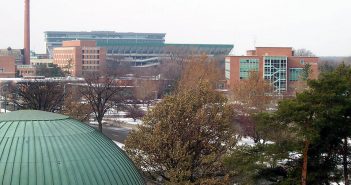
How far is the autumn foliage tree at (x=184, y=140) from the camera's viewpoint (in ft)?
81.6

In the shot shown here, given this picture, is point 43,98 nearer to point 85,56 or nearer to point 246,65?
point 246,65

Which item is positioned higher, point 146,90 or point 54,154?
point 54,154

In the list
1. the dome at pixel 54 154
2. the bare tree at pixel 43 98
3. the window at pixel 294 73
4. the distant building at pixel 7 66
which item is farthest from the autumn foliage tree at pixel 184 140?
the distant building at pixel 7 66

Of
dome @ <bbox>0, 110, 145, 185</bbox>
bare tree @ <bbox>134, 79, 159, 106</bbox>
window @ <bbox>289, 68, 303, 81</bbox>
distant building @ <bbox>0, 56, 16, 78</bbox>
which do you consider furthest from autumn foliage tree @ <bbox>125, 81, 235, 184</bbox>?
distant building @ <bbox>0, 56, 16, 78</bbox>

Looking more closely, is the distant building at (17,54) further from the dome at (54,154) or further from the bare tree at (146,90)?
the dome at (54,154)

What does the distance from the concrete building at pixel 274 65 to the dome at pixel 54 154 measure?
69.2 metres

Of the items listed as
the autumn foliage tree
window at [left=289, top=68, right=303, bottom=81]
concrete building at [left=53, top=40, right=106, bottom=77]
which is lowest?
the autumn foliage tree

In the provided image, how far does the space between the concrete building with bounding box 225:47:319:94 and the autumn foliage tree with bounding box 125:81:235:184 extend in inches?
2284

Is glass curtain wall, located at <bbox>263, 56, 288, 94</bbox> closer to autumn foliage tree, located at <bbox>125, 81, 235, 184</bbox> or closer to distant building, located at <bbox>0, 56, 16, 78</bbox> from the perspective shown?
distant building, located at <bbox>0, 56, 16, 78</bbox>

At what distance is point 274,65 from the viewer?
3334 inches

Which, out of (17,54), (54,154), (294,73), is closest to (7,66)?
(17,54)

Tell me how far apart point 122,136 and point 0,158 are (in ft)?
130

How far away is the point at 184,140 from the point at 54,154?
11718 millimetres

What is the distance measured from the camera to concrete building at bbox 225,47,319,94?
8462 centimetres
